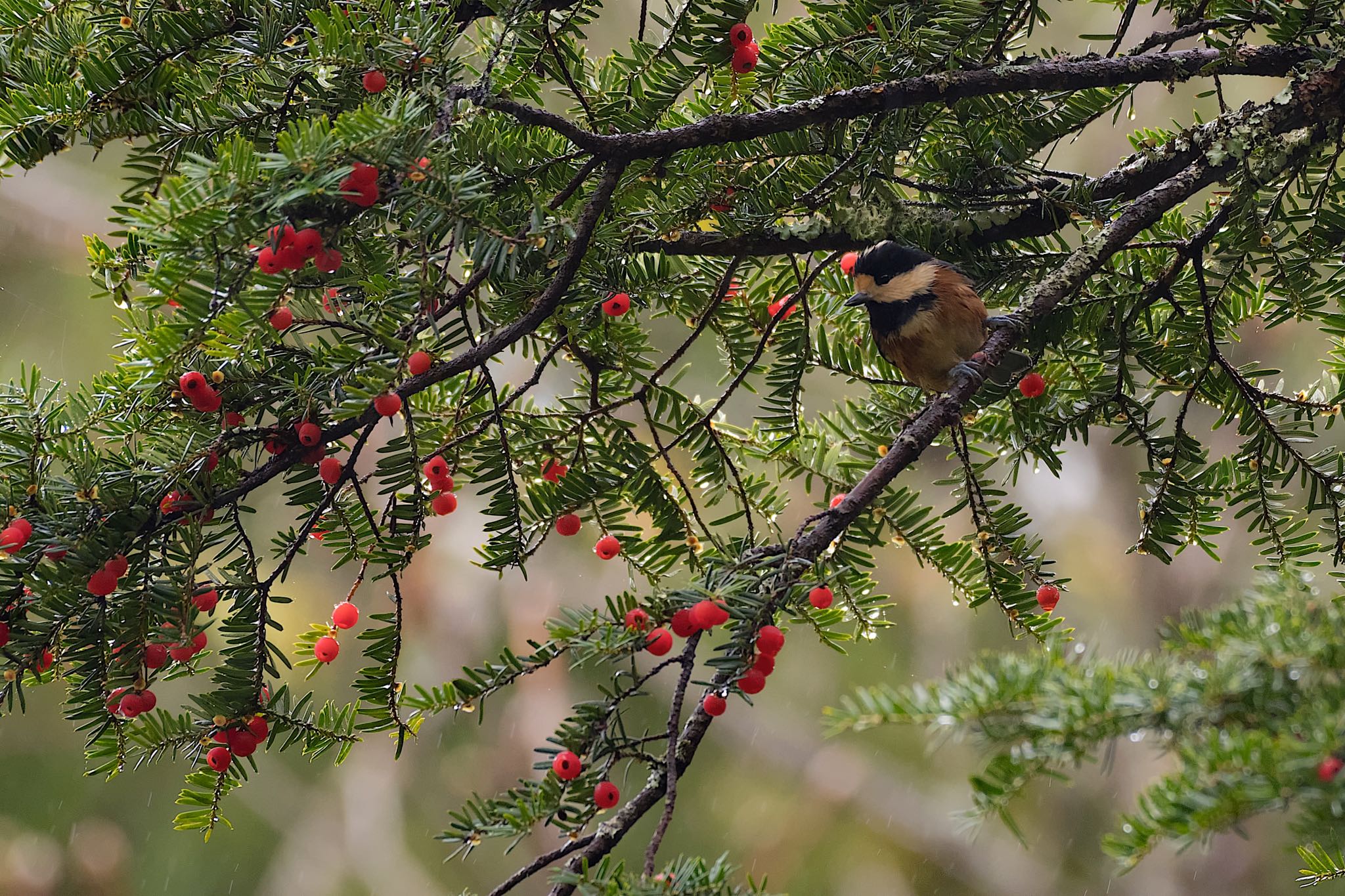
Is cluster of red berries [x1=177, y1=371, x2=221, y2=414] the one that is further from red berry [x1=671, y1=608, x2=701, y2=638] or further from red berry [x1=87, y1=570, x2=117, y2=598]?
red berry [x1=671, y1=608, x2=701, y2=638]

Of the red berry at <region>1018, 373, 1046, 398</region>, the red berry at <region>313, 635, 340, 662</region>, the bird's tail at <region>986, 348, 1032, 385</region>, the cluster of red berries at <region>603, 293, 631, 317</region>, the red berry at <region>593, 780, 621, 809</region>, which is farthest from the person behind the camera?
the bird's tail at <region>986, 348, 1032, 385</region>

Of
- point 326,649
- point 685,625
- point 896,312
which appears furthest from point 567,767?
point 896,312

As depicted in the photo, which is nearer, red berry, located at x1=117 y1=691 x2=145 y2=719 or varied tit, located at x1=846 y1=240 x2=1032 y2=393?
red berry, located at x1=117 y1=691 x2=145 y2=719

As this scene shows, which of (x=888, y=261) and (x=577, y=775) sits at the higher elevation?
(x=888, y=261)

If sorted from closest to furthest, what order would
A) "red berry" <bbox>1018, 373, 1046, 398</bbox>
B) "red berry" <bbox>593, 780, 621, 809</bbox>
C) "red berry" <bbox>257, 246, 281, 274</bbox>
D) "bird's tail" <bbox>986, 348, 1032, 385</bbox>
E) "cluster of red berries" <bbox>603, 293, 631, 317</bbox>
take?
"red berry" <bbox>257, 246, 281, 274</bbox>, "red berry" <bbox>593, 780, 621, 809</bbox>, "cluster of red berries" <bbox>603, 293, 631, 317</bbox>, "red berry" <bbox>1018, 373, 1046, 398</bbox>, "bird's tail" <bbox>986, 348, 1032, 385</bbox>

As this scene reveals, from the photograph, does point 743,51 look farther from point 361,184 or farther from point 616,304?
point 361,184

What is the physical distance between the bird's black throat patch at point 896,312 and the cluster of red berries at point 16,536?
0.99 m

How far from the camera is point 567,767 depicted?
0.68 meters

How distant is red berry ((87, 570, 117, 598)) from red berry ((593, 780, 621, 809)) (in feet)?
1.20

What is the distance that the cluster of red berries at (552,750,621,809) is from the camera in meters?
0.67

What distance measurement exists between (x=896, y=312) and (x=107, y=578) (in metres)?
0.98

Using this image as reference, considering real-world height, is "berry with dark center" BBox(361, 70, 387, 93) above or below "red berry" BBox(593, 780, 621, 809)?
above

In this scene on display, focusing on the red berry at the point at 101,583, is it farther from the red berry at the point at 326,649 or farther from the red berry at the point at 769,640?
the red berry at the point at 769,640

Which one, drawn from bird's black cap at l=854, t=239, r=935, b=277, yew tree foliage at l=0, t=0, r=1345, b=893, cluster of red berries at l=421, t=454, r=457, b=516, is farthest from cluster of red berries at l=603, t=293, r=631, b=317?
bird's black cap at l=854, t=239, r=935, b=277
